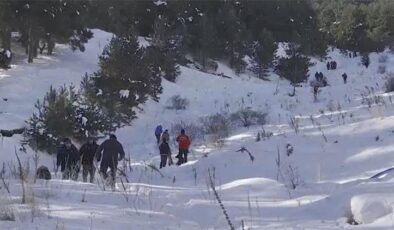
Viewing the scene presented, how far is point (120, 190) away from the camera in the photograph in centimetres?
718

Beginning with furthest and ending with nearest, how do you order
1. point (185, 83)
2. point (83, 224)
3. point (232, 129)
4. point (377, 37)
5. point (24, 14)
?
point (377, 37)
point (185, 83)
point (24, 14)
point (232, 129)
point (83, 224)

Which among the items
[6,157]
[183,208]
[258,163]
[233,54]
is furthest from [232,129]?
[233,54]

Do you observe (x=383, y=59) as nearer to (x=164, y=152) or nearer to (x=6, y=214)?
(x=164, y=152)

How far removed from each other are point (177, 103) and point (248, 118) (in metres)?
7.57

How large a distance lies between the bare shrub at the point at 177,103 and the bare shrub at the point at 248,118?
19.9ft

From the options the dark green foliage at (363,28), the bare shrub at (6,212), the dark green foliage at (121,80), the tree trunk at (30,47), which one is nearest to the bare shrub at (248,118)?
the dark green foliage at (121,80)

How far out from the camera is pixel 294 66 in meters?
43.3

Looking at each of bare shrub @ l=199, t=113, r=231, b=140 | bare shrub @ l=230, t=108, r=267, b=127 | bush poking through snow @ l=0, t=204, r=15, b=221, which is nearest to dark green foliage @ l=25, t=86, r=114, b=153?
bare shrub @ l=199, t=113, r=231, b=140

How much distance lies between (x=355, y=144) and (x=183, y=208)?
19.5 ft

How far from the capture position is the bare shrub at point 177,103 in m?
30.6

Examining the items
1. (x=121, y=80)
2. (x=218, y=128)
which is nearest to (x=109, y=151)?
(x=218, y=128)

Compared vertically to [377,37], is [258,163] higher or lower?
lower

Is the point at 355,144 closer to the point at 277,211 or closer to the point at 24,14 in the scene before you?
the point at 277,211

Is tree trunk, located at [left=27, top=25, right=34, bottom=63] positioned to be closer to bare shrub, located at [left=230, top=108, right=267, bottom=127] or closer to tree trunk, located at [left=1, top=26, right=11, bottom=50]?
tree trunk, located at [left=1, top=26, right=11, bottom=50]
